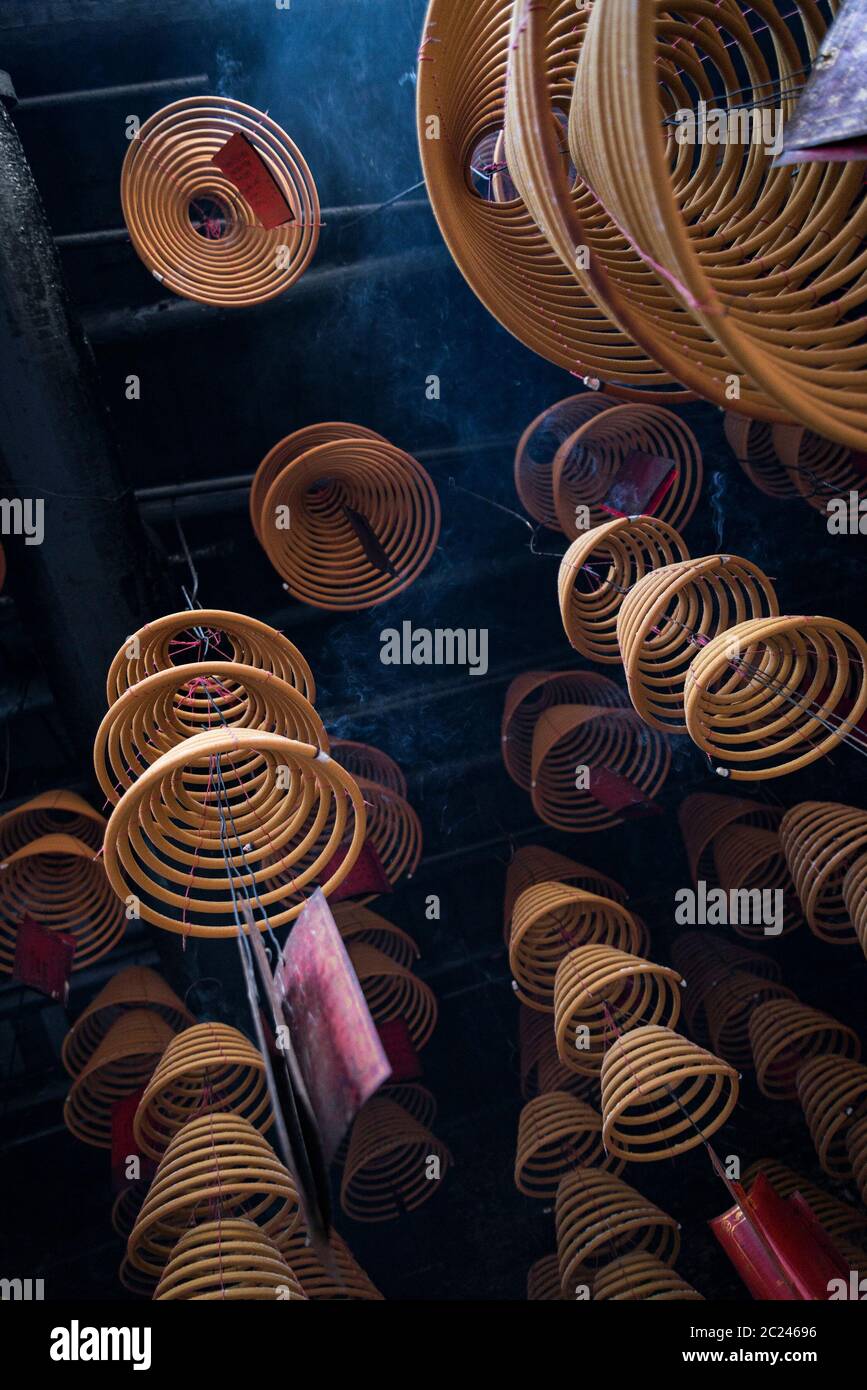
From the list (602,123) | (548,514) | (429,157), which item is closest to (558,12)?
(429,157)

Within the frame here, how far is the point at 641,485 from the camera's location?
523 centimetres

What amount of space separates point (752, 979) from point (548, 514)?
133 inches

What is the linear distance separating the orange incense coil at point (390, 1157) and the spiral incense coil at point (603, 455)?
3.71 m

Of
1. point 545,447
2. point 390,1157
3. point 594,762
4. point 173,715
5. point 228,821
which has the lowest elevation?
point 390,1157

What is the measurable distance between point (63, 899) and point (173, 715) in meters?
2.48

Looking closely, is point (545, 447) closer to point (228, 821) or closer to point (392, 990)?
point (392, 990)

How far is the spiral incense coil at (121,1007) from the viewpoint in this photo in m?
5.45

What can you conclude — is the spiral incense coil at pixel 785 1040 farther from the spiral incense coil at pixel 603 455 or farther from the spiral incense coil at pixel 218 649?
the spiral incense coil at pixel 218 649

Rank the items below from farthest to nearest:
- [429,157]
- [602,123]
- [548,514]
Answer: [548,514], [429,157], [602,123]

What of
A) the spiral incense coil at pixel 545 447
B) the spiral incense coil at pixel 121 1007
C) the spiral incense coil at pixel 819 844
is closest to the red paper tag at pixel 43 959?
the spiral incense coil at pixel 121 1007

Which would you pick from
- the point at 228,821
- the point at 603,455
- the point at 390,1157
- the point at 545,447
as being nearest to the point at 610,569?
the point at 603,455

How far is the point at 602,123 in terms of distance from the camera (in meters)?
1.65

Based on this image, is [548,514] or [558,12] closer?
[558,12]
